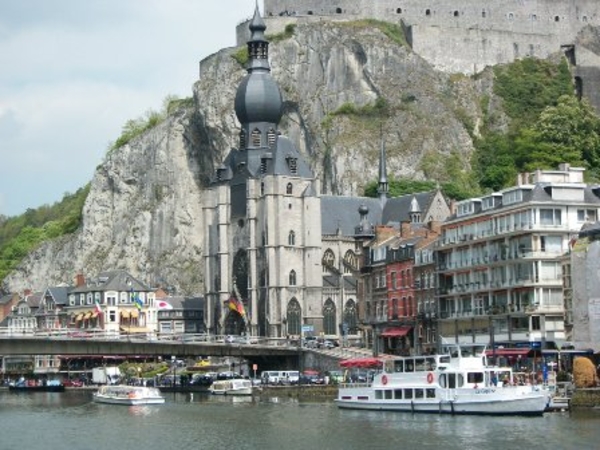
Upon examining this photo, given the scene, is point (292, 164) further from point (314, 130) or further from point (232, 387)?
point (232, 387)

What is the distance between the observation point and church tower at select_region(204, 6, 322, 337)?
140 m

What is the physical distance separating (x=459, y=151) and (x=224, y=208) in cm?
2881

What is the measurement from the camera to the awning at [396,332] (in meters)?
110

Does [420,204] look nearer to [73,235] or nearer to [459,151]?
[459,151]

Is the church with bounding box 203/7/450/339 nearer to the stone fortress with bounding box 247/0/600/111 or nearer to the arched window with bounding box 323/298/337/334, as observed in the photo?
the arched window with bounding box 323/298/337/334

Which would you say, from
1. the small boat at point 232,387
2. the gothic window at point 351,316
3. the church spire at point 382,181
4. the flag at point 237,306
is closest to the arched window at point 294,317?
the gothic window at point 351,316

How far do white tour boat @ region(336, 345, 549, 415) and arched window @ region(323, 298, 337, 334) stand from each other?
52883mm

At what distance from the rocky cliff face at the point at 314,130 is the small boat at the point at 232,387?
1983 inches

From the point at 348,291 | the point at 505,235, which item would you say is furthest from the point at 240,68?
the point at 505,235

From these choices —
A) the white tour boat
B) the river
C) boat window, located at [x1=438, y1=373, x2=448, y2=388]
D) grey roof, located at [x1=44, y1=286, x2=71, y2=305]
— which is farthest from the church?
boat window, located at [x1=438, y1=373, x2=448, y2=388]

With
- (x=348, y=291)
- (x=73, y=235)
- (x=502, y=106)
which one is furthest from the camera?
(x=73, y=235)

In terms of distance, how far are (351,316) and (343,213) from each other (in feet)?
42.5

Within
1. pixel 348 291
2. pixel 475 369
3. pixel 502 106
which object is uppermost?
pixel 502 106

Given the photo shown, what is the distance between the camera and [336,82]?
6427 inches
